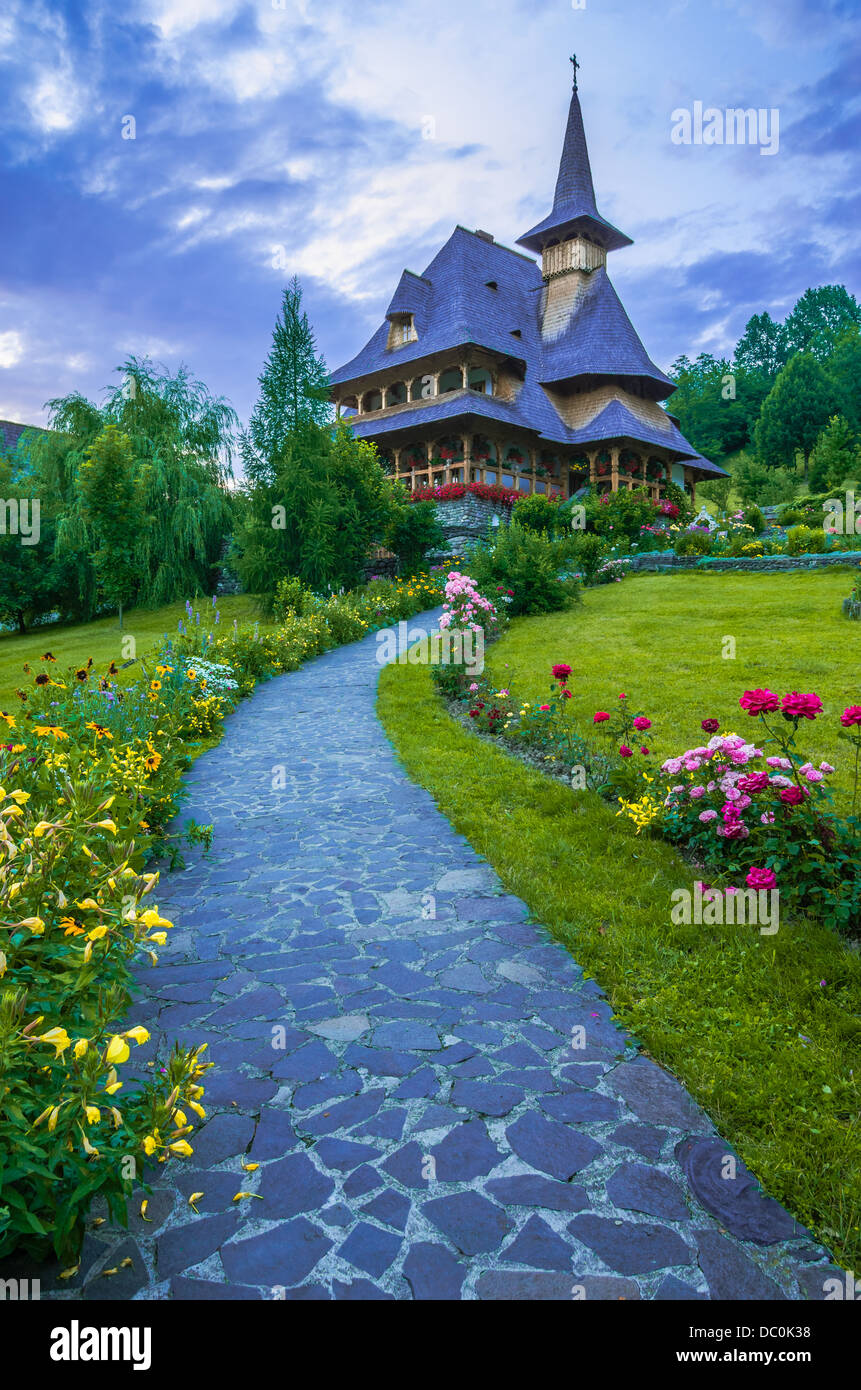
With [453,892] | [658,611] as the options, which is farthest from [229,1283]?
[658,611]

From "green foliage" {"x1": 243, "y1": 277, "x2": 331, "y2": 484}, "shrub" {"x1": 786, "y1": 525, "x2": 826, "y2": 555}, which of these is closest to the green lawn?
"green foliage" {"x1": 243, "y1": 277, "x2": 331, "y2": 484}

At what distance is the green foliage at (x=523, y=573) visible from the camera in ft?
54.0

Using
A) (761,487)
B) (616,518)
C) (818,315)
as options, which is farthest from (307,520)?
(818,315)

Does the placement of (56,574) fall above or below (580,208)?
below

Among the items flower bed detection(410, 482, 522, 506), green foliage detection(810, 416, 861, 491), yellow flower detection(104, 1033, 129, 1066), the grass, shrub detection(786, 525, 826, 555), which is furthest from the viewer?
green foliage detection(810, 416, 861, 491)

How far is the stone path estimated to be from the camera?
225cm

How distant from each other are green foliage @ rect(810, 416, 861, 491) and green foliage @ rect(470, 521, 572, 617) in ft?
88.7

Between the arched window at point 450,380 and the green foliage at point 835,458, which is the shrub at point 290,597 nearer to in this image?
the arched window at point 450,380

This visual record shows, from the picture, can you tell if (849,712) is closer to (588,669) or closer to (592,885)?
(592,885)

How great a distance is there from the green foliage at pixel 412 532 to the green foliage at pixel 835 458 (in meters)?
23.7

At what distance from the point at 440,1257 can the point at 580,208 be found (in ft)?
128

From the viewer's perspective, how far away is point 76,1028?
245 cm

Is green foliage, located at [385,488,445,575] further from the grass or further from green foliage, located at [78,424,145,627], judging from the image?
the grass

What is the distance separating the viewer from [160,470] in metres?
23.0
